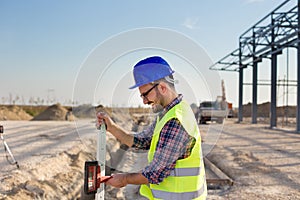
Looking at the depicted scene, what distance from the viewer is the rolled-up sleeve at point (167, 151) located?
199 centimetres

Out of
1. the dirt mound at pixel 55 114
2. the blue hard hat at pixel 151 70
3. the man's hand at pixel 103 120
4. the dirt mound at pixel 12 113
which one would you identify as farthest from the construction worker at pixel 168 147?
the dirt mound at pixel 12 113

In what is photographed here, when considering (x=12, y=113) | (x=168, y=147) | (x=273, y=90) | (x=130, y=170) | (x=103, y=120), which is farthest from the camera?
(x=12, y=113)

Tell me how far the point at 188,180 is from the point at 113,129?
0.72m

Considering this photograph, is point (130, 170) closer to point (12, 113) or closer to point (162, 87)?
point (162, 87)

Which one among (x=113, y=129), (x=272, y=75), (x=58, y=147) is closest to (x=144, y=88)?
(x=113, y=129)

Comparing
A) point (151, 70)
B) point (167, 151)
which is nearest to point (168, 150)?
point (167, 151)

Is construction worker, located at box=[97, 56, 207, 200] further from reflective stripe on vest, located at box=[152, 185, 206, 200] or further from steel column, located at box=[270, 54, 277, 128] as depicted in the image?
steel column, located at box=[270, 54, 277, 128]

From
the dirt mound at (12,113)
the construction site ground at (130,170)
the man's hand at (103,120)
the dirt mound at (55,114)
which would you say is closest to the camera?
the man's hand at (103,120)

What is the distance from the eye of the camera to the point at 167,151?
1.99 m

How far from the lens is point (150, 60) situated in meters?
2.14

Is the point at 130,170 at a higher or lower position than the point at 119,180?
lower

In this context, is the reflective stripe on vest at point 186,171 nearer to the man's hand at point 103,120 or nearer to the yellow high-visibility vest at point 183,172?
the yellow high-visibility vest at point 183,172

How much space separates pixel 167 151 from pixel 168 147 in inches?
0.9

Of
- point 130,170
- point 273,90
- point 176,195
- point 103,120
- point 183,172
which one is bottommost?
point 130,170
